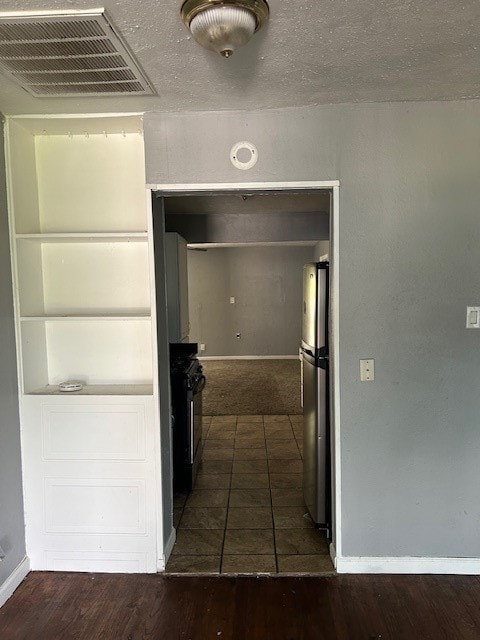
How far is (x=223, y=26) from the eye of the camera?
1.35m

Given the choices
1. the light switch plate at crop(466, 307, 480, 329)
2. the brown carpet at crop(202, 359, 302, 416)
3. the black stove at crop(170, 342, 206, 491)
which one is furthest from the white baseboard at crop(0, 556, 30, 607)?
the brown carpet at crop(202, 359, 302, 416)

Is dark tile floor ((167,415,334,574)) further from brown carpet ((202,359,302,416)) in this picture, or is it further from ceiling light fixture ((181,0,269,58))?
ceiling light fixture ((181,0,269,58))

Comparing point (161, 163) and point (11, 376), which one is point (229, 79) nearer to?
point (161, 163)

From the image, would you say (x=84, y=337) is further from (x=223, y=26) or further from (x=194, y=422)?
(x=223, y=26)

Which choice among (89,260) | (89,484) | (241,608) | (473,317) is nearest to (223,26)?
(89,260)

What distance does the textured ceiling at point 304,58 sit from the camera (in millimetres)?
1411

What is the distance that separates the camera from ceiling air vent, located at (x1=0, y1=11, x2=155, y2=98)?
4.78 feet

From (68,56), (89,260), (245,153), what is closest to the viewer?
(68,56)

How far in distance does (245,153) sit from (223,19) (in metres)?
0.94

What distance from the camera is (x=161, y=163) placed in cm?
229

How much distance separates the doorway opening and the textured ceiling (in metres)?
0.48

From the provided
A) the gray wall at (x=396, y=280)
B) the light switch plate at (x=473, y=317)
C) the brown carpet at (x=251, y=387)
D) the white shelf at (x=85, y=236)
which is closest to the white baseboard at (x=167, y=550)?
the gray wall at (x=396, y=280)

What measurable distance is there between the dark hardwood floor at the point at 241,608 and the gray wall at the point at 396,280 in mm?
220

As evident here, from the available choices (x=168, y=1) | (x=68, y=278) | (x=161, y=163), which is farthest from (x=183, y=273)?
(x=168, y=1)
